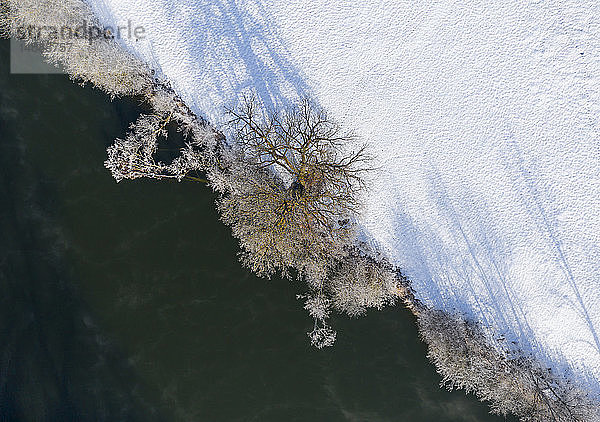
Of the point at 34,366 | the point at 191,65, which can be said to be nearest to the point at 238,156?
the point at 191,65

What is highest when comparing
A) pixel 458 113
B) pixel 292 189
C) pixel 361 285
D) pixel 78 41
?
pixel 78 41

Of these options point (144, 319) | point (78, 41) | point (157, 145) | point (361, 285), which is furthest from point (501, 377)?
point (78, 41)

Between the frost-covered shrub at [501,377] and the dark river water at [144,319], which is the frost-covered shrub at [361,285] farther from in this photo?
the frost-covered shrub at [501,377]

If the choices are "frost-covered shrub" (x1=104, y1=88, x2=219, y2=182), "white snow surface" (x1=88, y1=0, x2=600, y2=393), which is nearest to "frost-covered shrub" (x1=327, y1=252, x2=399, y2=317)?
"white snow surface" (x1=88, y1=0, x2=600, y2=393)

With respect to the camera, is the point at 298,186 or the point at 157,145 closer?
the point at 298,186

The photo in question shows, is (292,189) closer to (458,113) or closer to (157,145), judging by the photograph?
(157,145)

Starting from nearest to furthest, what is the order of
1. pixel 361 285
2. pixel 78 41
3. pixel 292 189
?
pixel 292 189 → pixel 361 285 → pixel 78 41

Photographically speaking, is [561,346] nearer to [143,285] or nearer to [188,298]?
[188,298]
